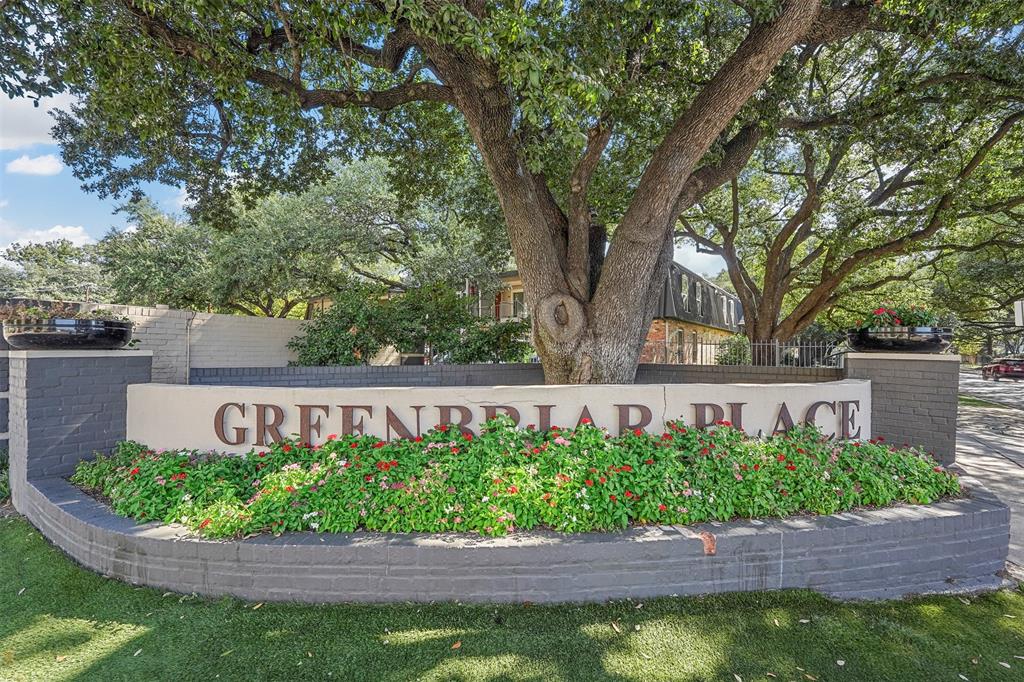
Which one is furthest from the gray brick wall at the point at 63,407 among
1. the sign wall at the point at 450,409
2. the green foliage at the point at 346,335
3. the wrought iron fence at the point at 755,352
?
the wrought iron fence at the point at 755,352

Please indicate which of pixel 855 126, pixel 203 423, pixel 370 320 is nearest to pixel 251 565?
pixel 203 423

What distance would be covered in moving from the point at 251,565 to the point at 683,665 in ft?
8.03

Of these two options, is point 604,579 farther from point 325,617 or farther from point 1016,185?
point 1016,185

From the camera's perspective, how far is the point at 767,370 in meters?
7.52

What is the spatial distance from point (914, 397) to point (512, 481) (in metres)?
4.63

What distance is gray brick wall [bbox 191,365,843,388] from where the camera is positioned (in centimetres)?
657

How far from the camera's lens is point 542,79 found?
3926mm

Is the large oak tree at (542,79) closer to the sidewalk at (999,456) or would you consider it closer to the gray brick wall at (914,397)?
the gray brick wall at (914,397)

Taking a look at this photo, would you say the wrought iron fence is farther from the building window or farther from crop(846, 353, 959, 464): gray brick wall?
the building window

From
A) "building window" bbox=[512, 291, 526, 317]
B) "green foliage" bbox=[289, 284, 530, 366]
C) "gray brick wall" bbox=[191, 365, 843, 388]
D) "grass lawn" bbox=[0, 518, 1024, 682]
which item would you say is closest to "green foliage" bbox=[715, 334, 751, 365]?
"gray brick wall" bbox=[191, 365, 843, 388]

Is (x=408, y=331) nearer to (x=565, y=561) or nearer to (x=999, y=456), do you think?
(x=565, y=561)

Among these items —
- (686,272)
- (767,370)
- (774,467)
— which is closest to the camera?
(774,467)

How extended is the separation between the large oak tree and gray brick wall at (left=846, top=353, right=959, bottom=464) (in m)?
2.51

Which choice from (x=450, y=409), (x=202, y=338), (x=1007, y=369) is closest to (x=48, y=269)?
(x=202, y=338)
